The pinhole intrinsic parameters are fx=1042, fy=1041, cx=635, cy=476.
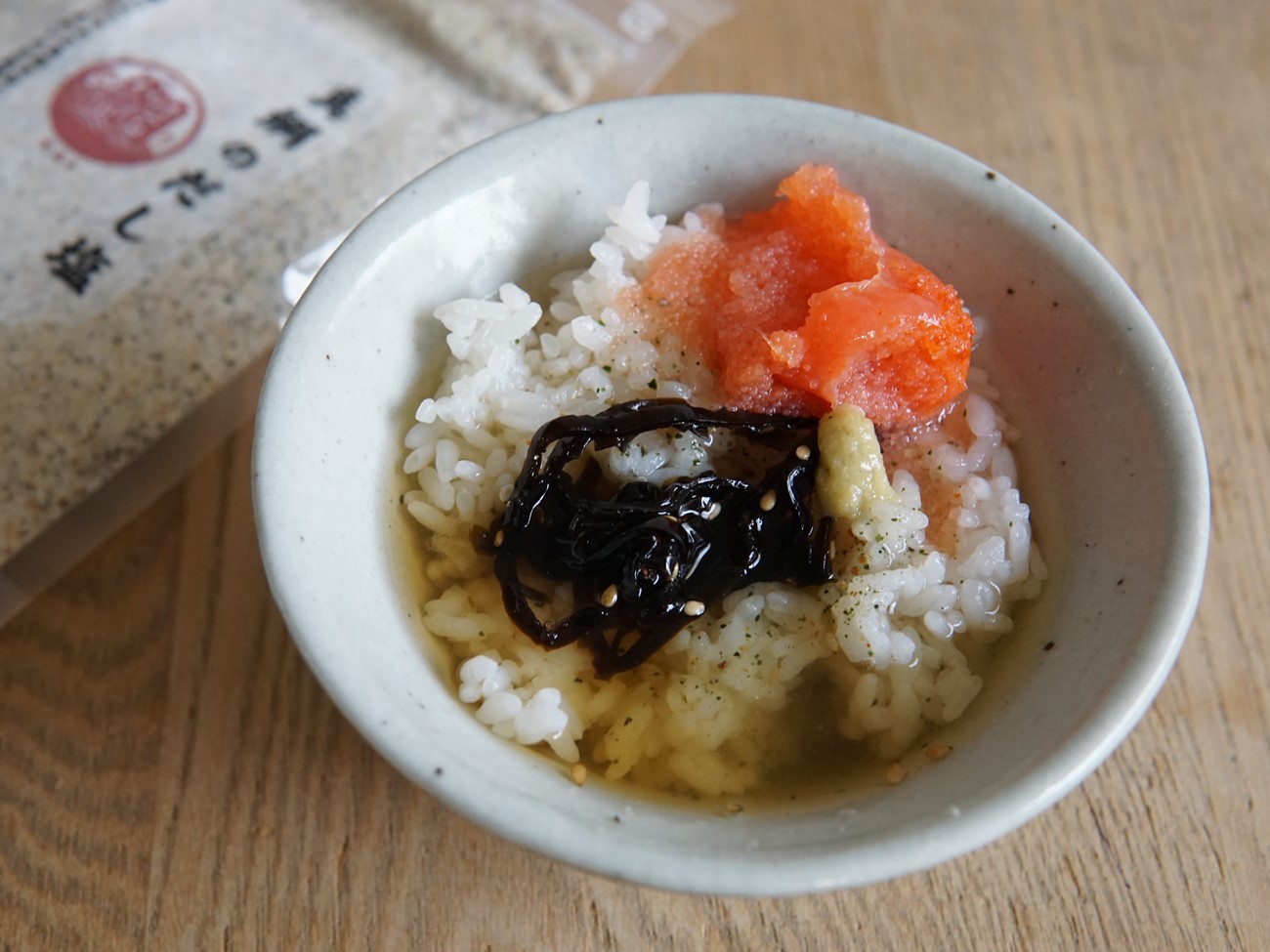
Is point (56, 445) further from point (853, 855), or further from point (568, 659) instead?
point (853, 855)

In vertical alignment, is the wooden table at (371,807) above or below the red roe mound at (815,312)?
below

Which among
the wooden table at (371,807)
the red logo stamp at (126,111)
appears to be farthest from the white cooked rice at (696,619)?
the red logo stamp at (126,111)

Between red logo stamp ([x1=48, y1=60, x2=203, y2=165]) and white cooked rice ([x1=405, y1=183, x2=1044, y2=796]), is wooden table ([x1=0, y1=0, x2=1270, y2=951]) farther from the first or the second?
red logo stamp ([x1=48, y1=60, x2=203, y2=165])

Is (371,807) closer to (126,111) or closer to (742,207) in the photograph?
(742,207)

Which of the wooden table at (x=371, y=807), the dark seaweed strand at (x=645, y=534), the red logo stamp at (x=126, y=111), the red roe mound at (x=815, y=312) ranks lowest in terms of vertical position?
the wooden table at (x=371, y=807)

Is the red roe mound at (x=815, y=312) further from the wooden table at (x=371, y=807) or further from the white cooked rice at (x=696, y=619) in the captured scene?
the wooden table at (x=371, y=807)

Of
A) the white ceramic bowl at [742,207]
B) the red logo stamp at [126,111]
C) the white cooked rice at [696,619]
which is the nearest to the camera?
the white ceramic bowl at [742,207]

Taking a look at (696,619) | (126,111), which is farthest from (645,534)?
(126,111)
